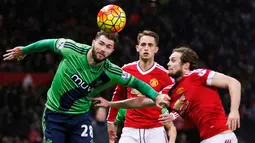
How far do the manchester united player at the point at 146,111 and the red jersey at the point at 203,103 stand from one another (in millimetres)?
1347

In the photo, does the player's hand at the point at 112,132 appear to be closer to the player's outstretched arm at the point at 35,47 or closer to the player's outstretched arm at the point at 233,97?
the player's outstretched arm at the point at 35,47

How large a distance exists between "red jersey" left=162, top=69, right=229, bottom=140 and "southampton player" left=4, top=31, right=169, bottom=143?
0.35 metres

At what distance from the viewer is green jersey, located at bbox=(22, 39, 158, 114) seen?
20.8 ft

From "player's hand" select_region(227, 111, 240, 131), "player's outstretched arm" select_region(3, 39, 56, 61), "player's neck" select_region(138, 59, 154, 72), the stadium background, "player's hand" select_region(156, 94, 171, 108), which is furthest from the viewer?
the stadium background

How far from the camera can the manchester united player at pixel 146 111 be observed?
7.58 metres

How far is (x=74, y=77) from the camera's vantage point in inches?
250

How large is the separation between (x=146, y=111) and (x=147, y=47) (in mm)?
904

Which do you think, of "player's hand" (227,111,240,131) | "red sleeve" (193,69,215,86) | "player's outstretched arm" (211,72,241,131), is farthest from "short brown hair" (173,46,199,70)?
"player's hand" (227,111,240,131)

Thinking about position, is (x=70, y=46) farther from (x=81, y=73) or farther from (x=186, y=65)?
(x=186, y=65)

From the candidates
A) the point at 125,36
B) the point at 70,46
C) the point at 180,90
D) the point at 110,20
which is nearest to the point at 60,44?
the point at 70,46

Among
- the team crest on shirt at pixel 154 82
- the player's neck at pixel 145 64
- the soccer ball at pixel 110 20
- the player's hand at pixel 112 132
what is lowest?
the player's hand at pixel 112 132

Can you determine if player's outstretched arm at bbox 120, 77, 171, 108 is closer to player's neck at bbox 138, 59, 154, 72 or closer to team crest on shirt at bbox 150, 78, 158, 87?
team crest on shirt at bbox 150, 78, 158, 87

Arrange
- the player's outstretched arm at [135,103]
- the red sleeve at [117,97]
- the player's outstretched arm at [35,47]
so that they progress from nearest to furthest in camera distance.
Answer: the player's outstretched arm at [35,47], the player's outstretched arm at [135,103], the red sleeve at [117,97]

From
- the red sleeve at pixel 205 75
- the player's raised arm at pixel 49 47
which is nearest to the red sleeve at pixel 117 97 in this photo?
the player's raised arm at pixel 49 47
